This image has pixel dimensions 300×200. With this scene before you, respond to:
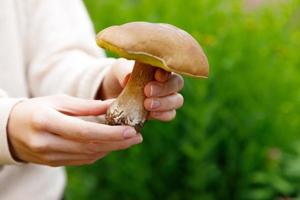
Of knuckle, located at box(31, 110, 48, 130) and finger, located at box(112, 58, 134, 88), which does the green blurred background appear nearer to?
finger, located at box(112, 58, 134, 88)

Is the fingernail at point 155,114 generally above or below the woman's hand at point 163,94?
below

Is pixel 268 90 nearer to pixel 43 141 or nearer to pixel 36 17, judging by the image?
pixel 36 17

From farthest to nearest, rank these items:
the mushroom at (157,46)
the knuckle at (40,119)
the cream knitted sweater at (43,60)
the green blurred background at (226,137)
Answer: the green blurred background at (226,137), the cream knitted sweater at (43,60), the knuckle at (40,119), the mushroom at (157,46)

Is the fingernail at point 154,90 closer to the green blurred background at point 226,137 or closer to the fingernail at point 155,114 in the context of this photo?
the fingernail at point 155,114

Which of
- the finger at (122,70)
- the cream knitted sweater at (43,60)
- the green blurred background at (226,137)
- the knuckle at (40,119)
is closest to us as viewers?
the knuckle at (40,119)

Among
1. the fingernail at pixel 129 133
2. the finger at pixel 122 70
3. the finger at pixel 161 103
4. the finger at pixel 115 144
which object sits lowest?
the finger at pixel 115 144

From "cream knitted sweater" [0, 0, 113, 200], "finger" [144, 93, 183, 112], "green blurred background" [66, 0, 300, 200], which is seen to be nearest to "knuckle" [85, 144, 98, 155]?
"finger" [144, 93, 183, 112]

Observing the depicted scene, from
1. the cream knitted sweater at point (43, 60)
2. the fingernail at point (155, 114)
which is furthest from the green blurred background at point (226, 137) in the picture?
the fingernail at point (155, 114)
